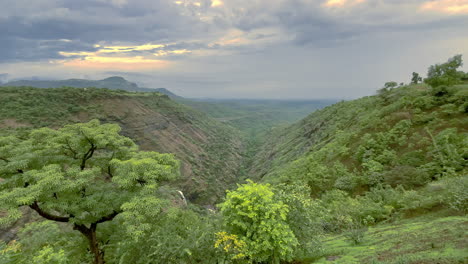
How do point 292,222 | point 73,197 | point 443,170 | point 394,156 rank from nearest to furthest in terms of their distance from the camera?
point 292,222 < point 73,197 < point 443,170 < point 394,156

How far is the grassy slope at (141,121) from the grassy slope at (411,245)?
42888 mm

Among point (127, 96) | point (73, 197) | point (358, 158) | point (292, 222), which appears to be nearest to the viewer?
point (292, 222)

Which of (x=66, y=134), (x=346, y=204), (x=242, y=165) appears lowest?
(x=242, y=165)

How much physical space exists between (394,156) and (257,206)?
1970cm

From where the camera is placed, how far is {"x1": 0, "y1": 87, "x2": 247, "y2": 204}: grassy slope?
156ft

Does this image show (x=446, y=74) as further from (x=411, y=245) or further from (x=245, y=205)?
(x=245, y=205)

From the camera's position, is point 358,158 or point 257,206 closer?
point 257,206

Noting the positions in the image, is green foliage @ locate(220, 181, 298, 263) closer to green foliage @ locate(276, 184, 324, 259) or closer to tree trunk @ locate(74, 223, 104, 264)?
green foliage @ locate(276, 184, 324, 259)

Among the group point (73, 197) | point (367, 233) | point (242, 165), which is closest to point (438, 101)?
point (367, 233)

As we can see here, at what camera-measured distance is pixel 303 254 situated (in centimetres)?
1048

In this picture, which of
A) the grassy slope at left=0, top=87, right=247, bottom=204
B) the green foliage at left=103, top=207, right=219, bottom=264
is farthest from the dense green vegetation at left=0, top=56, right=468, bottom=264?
the grassy slope at left=0, top=87, right=247, bottom=204

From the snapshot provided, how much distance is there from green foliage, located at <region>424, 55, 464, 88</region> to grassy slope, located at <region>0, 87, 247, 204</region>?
148 feet

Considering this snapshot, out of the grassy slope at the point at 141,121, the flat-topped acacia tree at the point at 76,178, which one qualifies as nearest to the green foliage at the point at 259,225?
the flat-topped acacia tree at the point at 76,178

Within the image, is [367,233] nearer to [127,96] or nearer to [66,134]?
[66,134]
